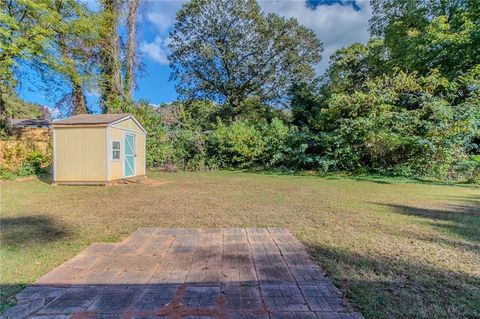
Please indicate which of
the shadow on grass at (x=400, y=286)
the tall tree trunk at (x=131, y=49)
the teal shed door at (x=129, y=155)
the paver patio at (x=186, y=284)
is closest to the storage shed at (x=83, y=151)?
the teal shed door at (x=129, y=155)

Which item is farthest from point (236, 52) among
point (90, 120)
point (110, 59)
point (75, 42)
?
point (90, 120)

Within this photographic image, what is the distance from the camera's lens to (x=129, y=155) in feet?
36.1

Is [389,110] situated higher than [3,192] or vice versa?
[389,110]

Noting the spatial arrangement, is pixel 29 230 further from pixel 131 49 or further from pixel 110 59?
pixel 131 49

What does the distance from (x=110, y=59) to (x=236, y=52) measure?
9844mm

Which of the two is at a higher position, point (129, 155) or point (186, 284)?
point (129, 155)

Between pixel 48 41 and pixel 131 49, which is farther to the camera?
A: pixel 131 49

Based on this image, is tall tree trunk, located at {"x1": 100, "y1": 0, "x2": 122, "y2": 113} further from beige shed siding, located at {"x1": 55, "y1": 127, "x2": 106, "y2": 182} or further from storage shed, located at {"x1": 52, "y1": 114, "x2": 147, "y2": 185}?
beige shed siding, located at {"x1": 55, "y1": 127, "x2": 106, "y2": 182}

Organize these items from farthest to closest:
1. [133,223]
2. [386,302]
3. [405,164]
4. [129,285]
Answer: [405,164], [133,223], [129,285], [386,302]

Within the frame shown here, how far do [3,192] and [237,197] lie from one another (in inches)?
237

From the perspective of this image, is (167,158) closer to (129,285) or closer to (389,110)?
(389,110)

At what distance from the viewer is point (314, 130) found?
15.0 meters

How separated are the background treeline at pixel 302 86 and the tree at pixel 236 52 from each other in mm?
80

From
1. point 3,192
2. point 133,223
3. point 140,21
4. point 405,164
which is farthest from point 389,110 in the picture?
point 140,21
